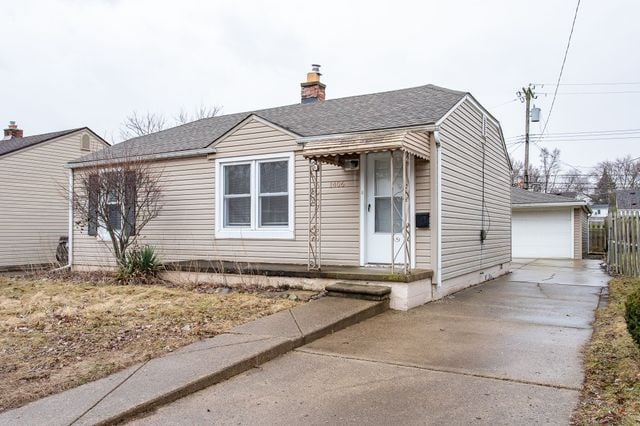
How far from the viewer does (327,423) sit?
10.5ft

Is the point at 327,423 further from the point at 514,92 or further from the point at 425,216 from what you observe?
the point at 514,92

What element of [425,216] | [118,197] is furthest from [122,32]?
[425,216]

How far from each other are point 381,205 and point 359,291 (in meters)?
1.99

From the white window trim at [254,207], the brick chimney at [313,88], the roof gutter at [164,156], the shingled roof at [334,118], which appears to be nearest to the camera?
the shingled roof at [334,118]

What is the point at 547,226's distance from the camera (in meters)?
20.5

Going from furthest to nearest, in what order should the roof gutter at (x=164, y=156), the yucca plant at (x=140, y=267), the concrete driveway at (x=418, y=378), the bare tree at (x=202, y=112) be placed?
1. the bare tree at (x=202, y=112)
2. the roof gutter at (x=164, y=156)
3. the yucca plant at (x=140, y=267)
4. the concrete driveway at (x=418, y=378)

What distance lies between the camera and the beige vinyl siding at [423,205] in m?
7.86

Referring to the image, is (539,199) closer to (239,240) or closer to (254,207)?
(254,207)

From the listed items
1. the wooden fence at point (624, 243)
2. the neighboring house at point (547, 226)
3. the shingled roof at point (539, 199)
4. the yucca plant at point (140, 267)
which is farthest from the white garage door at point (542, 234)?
the yucca plant at point (140, 267)

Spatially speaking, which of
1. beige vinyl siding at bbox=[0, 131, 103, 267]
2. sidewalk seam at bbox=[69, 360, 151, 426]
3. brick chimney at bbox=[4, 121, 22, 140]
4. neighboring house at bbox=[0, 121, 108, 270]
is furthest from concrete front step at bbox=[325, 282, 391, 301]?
brick chimney at bbox=[4, 121, 22, 140]

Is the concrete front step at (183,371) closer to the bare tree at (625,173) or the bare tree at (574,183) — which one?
the bare tree at (574,183)

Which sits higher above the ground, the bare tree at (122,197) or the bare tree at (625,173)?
the bare tree at (625,173)

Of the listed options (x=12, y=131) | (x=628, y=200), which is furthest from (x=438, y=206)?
(x=12, y=131)

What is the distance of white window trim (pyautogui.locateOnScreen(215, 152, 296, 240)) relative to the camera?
917 cm
